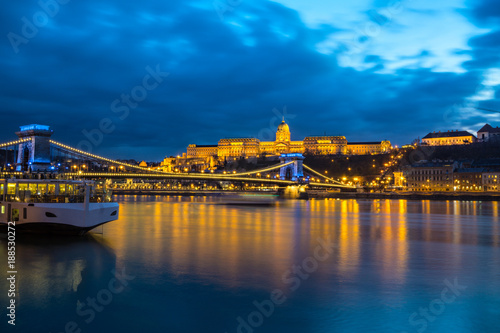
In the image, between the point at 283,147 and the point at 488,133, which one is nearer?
the point at 488,133

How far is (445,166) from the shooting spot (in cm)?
7481

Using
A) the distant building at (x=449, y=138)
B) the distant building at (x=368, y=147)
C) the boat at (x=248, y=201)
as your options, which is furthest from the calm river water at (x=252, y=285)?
the distant building at (x=368, y=147)

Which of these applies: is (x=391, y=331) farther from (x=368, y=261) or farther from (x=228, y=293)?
(x=368, y=261)

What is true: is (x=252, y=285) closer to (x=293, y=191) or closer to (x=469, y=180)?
(x=293, y=191)

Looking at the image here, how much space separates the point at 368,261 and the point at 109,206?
1103 centimetres

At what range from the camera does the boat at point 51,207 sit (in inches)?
690

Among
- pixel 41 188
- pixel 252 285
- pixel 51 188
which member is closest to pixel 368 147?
pixel 51 188

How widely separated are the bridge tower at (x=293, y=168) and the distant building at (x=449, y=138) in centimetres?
4799

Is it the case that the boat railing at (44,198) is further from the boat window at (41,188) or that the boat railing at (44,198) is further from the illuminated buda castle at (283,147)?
the illuminated buda castle at (283,147)

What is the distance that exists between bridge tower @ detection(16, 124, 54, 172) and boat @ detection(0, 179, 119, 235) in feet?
74.1

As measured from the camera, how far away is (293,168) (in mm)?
92500

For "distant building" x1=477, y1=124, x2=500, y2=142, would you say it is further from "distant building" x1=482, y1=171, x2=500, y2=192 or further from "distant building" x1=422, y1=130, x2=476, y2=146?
"distant building" x1=482, y1=171, x2=500, y2=192

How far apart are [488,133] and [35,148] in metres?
109

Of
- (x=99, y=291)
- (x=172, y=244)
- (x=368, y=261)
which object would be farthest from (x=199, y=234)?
(x=99, y=291)
